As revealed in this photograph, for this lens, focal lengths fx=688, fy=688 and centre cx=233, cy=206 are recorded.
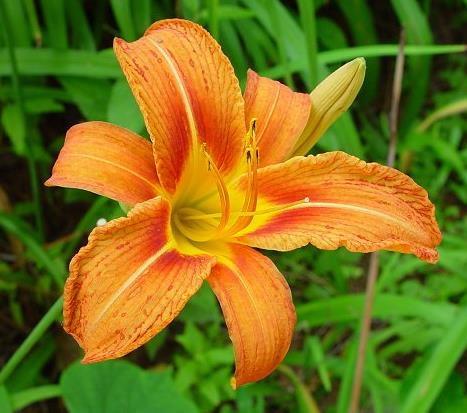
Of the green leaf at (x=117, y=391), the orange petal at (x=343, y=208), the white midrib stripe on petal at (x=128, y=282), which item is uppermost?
the white midrib stripe on petal at (x=128, y=282)

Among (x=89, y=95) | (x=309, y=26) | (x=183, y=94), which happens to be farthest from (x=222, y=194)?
(x=89, y=95)

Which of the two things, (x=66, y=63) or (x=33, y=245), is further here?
(x=66, y=63)

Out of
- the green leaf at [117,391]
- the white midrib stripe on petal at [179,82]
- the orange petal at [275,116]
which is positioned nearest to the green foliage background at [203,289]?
the green leaf at [117,391]

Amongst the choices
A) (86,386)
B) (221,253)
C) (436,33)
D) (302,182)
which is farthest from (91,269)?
(436,33)

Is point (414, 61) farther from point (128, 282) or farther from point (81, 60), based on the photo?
point (128, 282)

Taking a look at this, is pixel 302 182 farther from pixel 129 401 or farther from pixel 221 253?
pixel 129 401

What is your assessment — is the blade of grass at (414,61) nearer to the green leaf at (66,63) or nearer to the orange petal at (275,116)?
the green leaf at (66,63)
